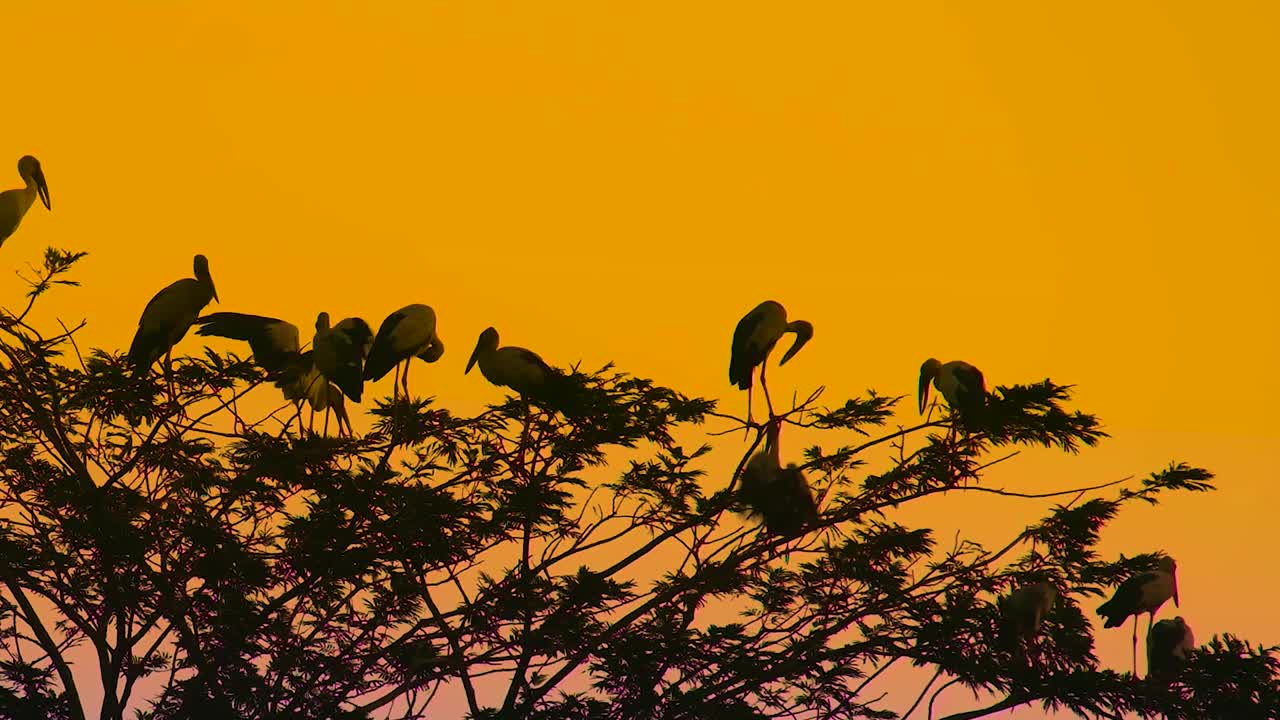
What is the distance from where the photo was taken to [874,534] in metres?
7.57

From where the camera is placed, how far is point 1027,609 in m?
6.84

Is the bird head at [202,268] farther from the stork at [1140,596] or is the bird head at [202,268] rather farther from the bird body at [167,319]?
the stork at [1140,596]

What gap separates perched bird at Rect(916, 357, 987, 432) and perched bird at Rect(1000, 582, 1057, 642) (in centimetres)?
85

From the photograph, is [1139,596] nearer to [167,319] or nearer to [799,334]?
[799,334]

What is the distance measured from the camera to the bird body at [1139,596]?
8.07m

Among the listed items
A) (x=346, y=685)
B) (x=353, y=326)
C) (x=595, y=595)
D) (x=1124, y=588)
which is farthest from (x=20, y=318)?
(x=1124, y=588)

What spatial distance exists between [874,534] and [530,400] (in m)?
2.01

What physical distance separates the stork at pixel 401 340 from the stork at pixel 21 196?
2.35m

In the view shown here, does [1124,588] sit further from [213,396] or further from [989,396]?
[213,396]

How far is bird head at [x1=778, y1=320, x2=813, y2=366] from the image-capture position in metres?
9.30

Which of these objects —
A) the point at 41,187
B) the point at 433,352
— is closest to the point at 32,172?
the point at 41,187

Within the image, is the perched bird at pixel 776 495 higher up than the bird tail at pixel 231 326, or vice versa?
the bird tail at pixel 231 326

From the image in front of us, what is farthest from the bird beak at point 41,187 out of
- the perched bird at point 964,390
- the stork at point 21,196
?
the perched bird at point 964,390

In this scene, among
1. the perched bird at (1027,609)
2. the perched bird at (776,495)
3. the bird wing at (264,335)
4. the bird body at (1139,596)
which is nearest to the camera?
the perched bird at (1027,609)
